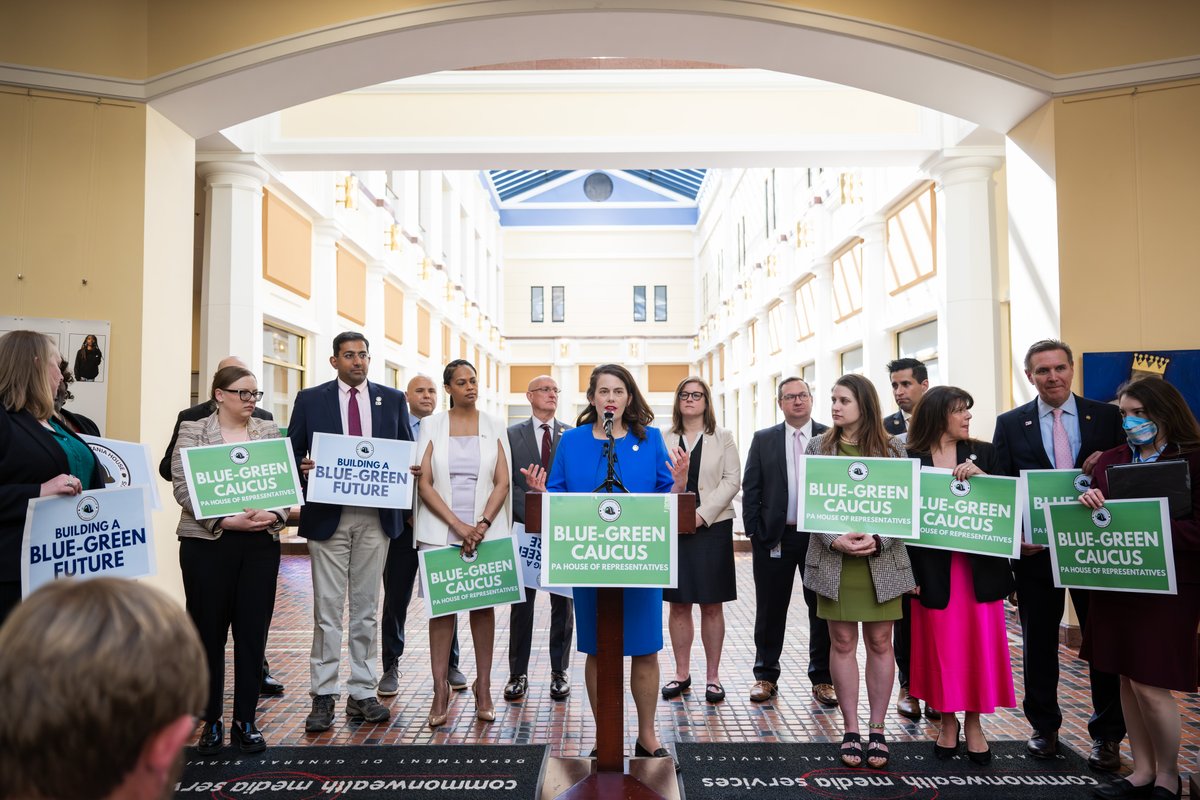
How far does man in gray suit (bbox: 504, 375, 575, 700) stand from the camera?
468 cm

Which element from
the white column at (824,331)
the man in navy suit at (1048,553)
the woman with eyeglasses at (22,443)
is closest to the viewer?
the woman with eyeglasses at (22,443)

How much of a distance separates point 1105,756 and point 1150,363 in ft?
8.78

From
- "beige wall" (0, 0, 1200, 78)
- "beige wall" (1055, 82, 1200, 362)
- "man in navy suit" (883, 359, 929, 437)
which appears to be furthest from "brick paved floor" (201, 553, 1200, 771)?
"beige wall" (0, 0, 1200, 78)

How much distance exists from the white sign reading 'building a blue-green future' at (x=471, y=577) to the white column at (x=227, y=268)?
17.0ft

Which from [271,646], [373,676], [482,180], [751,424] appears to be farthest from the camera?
[482,180]

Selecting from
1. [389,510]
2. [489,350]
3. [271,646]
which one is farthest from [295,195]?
[489,350]

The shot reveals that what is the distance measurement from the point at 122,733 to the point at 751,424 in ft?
65.8

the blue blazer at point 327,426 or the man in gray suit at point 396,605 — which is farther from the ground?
the blue blazer at point 327,426

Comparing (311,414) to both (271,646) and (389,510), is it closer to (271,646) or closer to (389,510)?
(389,510)

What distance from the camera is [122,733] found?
37.9 inches

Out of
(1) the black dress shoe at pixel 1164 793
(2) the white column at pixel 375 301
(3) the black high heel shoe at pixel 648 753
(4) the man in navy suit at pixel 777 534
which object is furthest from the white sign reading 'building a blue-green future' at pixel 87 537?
(2) the white column at pixel 375 301

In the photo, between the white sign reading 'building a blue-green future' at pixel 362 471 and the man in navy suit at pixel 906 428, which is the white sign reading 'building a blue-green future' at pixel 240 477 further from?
the man in navy suit at pixel 906 428

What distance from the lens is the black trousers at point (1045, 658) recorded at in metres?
3.58

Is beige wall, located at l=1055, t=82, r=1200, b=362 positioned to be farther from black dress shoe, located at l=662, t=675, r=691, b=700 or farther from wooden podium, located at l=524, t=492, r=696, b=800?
wooden podium, located at l=524, t=492, r=696, b=800
